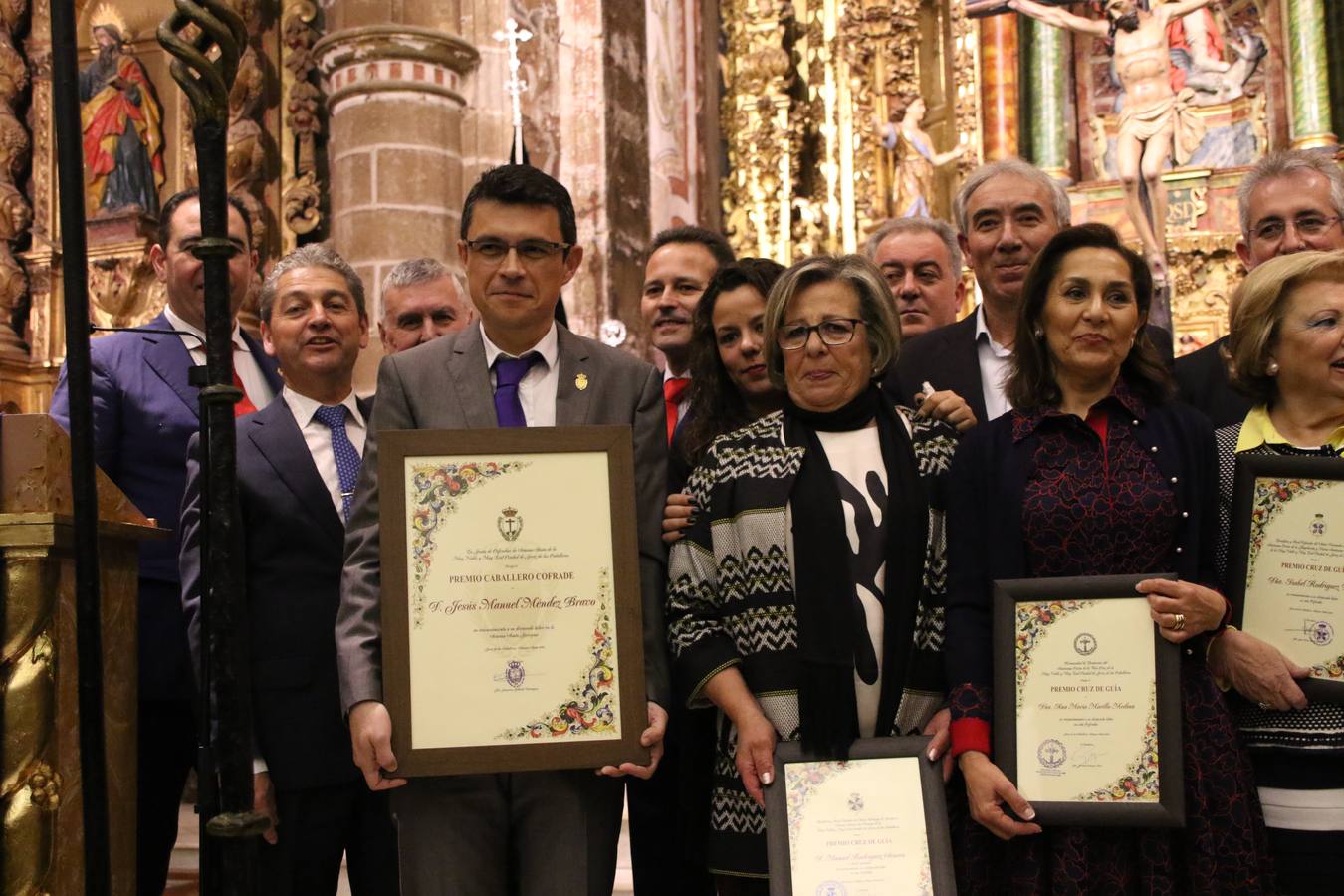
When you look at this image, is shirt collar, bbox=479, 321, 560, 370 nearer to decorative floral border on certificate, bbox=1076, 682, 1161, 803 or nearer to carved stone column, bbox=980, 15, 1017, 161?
decorative floral border on certificate, bbox=1076, 682, 1161, 803

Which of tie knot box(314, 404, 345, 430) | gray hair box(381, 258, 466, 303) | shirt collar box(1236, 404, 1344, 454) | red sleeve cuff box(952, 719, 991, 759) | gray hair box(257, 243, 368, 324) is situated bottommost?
red sleeve cuff box(952, 719, 991, 759)

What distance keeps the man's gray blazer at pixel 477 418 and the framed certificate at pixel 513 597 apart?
12 centimetres

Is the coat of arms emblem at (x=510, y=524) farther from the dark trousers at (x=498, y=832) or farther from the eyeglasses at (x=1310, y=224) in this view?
the eyeglasses at (x=1310, y=224)

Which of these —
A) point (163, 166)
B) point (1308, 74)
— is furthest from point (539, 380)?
point (1308, 74)

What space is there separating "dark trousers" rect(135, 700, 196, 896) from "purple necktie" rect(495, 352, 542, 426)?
1.14 meters

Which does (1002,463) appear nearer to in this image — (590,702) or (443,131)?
(590,702)

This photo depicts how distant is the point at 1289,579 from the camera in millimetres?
2596

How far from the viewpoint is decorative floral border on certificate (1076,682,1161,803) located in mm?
2381

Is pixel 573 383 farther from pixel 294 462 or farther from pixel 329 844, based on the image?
pixel 329 844

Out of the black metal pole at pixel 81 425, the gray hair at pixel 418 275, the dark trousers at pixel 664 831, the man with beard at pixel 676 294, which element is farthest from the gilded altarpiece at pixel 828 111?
the black metal pole at pixel 81 425

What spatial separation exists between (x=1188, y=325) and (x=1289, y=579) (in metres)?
6.01

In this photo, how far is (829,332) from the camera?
2719mm

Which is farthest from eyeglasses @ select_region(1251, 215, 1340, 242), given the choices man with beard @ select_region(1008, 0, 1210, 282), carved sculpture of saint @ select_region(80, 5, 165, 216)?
carved sculpture of saint @ select_region(80, 5, 165, 216)

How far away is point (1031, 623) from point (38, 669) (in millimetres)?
1707
